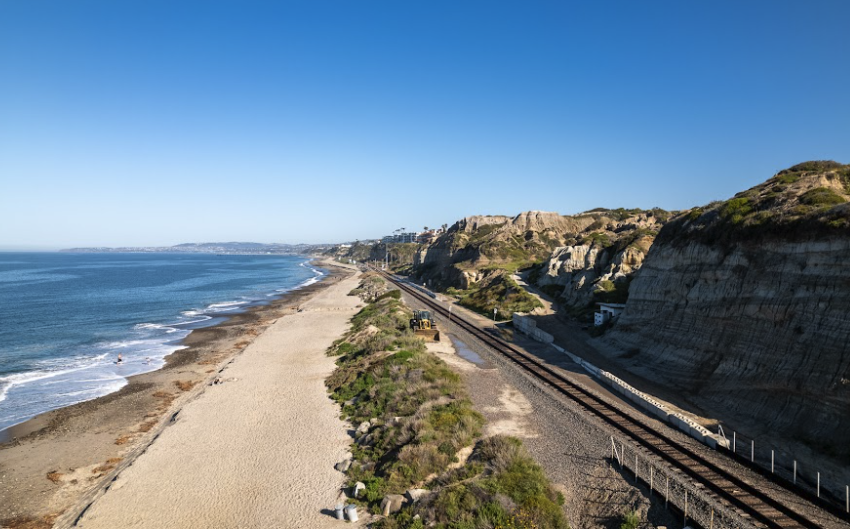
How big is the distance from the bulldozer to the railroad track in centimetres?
1180

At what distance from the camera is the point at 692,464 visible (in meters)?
14.2

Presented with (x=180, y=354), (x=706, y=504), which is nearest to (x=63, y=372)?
(x=180, y=354)

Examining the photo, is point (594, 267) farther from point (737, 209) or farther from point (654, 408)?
point (654, 408)

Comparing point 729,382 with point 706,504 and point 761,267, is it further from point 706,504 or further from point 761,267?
point 706,504

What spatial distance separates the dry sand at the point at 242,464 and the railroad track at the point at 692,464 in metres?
10.3

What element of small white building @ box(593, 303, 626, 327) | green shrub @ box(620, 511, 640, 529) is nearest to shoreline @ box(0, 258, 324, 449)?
green shrub @ box(620, 511, 640, 529)

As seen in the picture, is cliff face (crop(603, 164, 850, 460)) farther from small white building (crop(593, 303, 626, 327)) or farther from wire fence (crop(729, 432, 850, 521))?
small white building (crop(593, 303, 626, 327))

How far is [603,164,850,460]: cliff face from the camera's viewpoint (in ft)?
50.3

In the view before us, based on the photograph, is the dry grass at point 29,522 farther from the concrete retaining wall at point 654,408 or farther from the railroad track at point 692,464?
the concrete retaining wall at point 654,408

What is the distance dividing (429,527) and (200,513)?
7.51 m

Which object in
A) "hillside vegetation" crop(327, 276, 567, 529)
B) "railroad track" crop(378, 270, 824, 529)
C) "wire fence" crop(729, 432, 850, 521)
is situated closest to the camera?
"railroad track" crop(378, 270, 824, 529)

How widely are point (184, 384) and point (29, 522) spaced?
15287 mm

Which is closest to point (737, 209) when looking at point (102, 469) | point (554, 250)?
point (102, 469)

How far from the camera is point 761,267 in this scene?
19812 mm
